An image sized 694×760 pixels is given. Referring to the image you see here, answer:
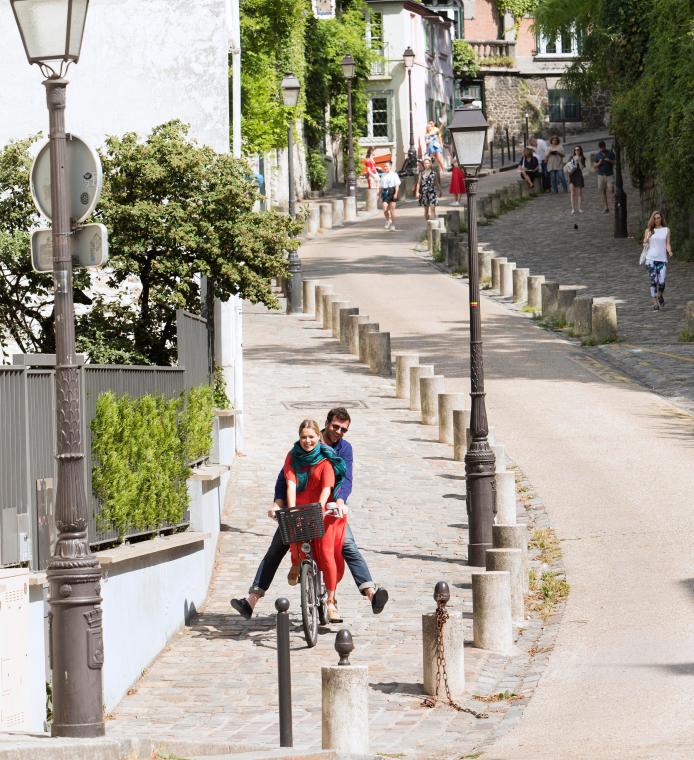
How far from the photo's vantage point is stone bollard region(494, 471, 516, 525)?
16.0 meters

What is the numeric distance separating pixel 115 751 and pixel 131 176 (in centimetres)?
1170

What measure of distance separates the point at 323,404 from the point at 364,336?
12.6ft

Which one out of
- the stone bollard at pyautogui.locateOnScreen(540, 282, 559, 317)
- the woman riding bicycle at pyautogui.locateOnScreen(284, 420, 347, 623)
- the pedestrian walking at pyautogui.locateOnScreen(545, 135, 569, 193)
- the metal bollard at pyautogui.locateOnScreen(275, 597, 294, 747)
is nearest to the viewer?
the metal bollard at pyautogui.locateOnScreen(275, 597, 294, 747)

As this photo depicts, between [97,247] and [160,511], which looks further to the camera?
[160,511]

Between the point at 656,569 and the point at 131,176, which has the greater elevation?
the point at 131,176

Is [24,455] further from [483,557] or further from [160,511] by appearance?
[483,557]

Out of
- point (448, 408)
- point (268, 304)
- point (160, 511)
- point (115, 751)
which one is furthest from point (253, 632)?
point (448, 408)

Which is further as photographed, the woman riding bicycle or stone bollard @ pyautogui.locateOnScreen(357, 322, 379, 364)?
stone bollard @ pyautogui.locateOnScreen(357, 322, 379, 364)

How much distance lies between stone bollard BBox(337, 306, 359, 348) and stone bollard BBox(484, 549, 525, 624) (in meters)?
16.1

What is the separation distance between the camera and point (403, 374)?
2467 centimetres

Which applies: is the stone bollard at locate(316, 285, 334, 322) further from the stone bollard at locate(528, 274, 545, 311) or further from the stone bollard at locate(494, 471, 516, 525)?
the stone bollard at locate(494, 471, 516, 525)

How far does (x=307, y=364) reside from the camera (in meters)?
27.8

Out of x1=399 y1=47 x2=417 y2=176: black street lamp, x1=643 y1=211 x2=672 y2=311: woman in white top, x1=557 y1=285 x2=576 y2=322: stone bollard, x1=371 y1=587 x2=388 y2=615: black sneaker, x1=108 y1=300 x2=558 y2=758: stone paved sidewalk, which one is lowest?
x1=108 y1=300 x2=558 y2=758: stone paved sidewalk

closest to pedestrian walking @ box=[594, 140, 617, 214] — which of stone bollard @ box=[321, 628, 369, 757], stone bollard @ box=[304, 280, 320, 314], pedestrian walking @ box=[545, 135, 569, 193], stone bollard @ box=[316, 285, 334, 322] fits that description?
pedestrian walking @ box=[545, 135, 569, 193]
